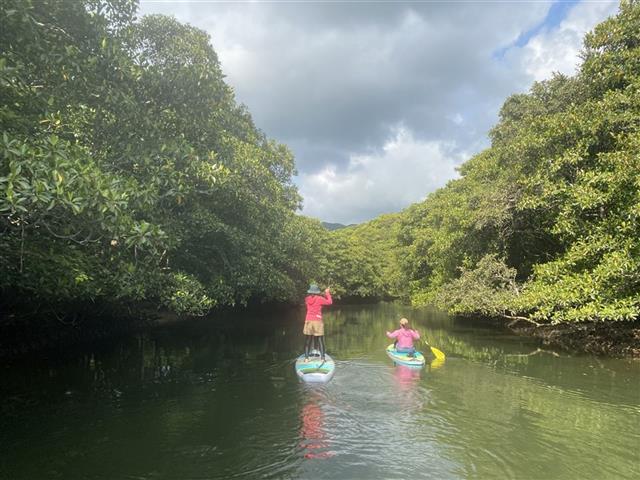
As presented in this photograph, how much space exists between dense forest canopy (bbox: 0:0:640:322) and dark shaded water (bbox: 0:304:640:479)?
2.35 m

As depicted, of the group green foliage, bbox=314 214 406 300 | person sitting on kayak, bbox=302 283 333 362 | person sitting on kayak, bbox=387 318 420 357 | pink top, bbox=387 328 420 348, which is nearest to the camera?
person sitting on kayak, bbox=302 283 333 362

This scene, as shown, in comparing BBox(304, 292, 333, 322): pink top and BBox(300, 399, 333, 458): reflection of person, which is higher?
BBox(304, 292, 333, 322): pink top

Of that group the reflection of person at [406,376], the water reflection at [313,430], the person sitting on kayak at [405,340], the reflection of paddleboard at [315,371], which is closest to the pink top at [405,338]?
the person sitting on kayak at [405,340]

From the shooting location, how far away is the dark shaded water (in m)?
7.17

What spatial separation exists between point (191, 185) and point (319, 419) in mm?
7402

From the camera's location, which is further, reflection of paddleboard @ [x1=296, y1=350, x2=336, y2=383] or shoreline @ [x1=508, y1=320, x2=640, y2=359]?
shoreline @ [x1=508, y1=320, x2=640, y2=359]

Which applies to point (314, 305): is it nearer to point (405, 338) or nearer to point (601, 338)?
point (405, 338)

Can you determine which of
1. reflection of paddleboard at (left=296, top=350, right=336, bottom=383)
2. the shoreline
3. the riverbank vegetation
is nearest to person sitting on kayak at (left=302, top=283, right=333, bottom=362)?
reflection of paddleboard at (left=296, top=350, right=336, bottom=383)

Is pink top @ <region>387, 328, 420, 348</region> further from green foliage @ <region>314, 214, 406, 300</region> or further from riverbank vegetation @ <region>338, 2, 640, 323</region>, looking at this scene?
green foliage @ <region>314, 214, 406, 300</region>

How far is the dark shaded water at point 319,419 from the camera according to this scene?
7.17 m

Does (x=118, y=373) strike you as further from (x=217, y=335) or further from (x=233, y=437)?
(x=217, y=335)

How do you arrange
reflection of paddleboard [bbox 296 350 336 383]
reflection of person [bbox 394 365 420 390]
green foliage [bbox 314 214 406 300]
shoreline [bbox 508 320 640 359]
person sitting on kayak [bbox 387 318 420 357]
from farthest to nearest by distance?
green foliage [bbox 314 214 406 300] < shoreline [bbox 508 320 640 359] < person sitting on kayak [bbox 387 318 420 357] < reflection of paddleboard [bbox 296 350 336 383] < reflection of person [bbox 394 365 420 390]

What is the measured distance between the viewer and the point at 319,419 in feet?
31.3

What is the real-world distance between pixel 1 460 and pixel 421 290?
99.4 ft
